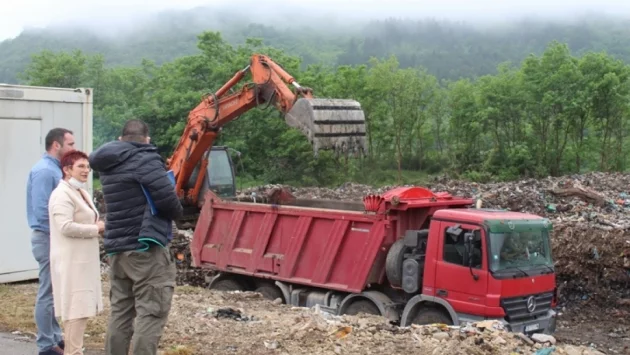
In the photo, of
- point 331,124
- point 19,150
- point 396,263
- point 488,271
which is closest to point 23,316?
point 19,150

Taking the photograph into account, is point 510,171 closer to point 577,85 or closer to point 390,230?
point 577,85

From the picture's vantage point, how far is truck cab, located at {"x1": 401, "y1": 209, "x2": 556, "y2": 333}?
28.9ft

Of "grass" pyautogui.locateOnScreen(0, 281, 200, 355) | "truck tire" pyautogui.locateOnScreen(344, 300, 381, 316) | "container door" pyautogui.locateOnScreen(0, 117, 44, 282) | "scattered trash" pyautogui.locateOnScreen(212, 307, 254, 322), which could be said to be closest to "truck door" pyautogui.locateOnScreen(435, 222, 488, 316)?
"truck tire" pyautogui.locateOnScreen(344, 300, 381, 316)

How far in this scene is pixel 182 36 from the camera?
198125 millimetres

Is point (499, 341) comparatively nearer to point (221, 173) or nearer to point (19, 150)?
point (19, 150)

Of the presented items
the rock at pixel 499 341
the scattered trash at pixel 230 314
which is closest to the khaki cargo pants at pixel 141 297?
the scattered trash at pixel 230 314

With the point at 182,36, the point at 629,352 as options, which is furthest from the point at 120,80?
the point at 182,36

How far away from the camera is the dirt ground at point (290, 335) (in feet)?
21.1

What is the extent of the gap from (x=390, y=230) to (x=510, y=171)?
1322 inches

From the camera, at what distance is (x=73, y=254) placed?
17.1 ft

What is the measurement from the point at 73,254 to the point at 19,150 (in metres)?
4.60

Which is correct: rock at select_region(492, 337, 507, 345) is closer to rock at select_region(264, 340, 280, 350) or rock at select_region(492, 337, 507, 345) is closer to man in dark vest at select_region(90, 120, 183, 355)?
rock at select_region(264, 340, 280, 350)

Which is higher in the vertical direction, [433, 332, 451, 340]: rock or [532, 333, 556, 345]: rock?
[433, 332, 451, 340]: rock

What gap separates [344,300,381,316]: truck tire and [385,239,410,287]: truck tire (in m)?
0.54
